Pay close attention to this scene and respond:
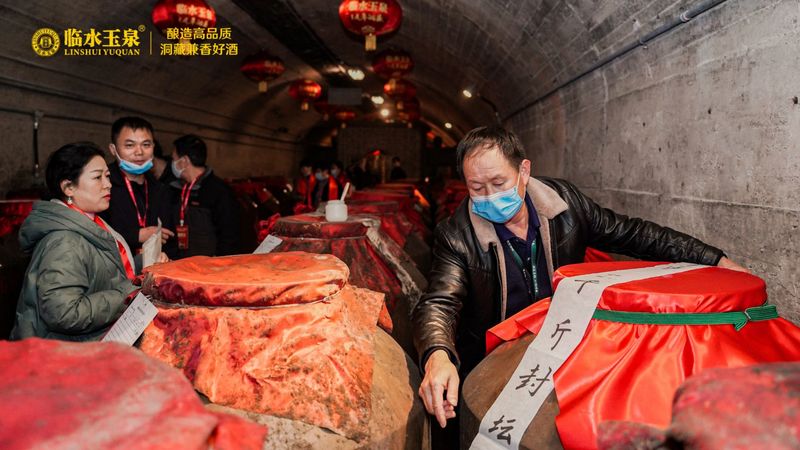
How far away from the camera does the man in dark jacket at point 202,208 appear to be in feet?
14.4

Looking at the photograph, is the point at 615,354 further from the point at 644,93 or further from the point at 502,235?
the point at 644,93

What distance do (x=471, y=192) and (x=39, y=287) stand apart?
5.34ft

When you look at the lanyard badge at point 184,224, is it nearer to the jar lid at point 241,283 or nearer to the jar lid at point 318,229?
the jar lid at point 318,229

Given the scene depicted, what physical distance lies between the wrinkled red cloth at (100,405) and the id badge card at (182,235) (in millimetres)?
3519

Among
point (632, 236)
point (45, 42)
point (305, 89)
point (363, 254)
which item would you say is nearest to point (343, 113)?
point (305, 89)

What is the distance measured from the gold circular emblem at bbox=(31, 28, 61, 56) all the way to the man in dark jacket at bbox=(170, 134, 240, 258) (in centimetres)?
458

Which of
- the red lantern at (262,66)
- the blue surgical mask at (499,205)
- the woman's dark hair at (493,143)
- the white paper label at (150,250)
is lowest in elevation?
the white paper label at (150,250)

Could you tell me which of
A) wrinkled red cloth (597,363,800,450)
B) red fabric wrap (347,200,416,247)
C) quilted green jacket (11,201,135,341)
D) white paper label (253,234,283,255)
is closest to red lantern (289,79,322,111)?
red fabric wrap (347,200,416,247)

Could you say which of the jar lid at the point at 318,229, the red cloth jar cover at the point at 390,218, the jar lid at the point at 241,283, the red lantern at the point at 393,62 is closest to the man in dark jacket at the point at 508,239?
the jar lid at the point at 241,283

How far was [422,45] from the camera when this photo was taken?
1043 centimetres

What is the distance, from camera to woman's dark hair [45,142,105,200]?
8.08ft

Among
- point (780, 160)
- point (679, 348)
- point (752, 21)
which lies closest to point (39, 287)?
point (679, 348)

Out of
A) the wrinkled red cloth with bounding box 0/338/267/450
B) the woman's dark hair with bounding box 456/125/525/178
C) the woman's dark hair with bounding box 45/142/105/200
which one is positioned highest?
the woman's dark hair with bounding box 456/125/525/178

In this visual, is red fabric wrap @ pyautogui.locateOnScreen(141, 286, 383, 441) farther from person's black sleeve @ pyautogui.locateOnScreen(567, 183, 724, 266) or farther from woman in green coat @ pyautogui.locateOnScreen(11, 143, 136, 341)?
person's black sleeve @ pyautogui.locateOnScreen(567, 183, 724, 266)
